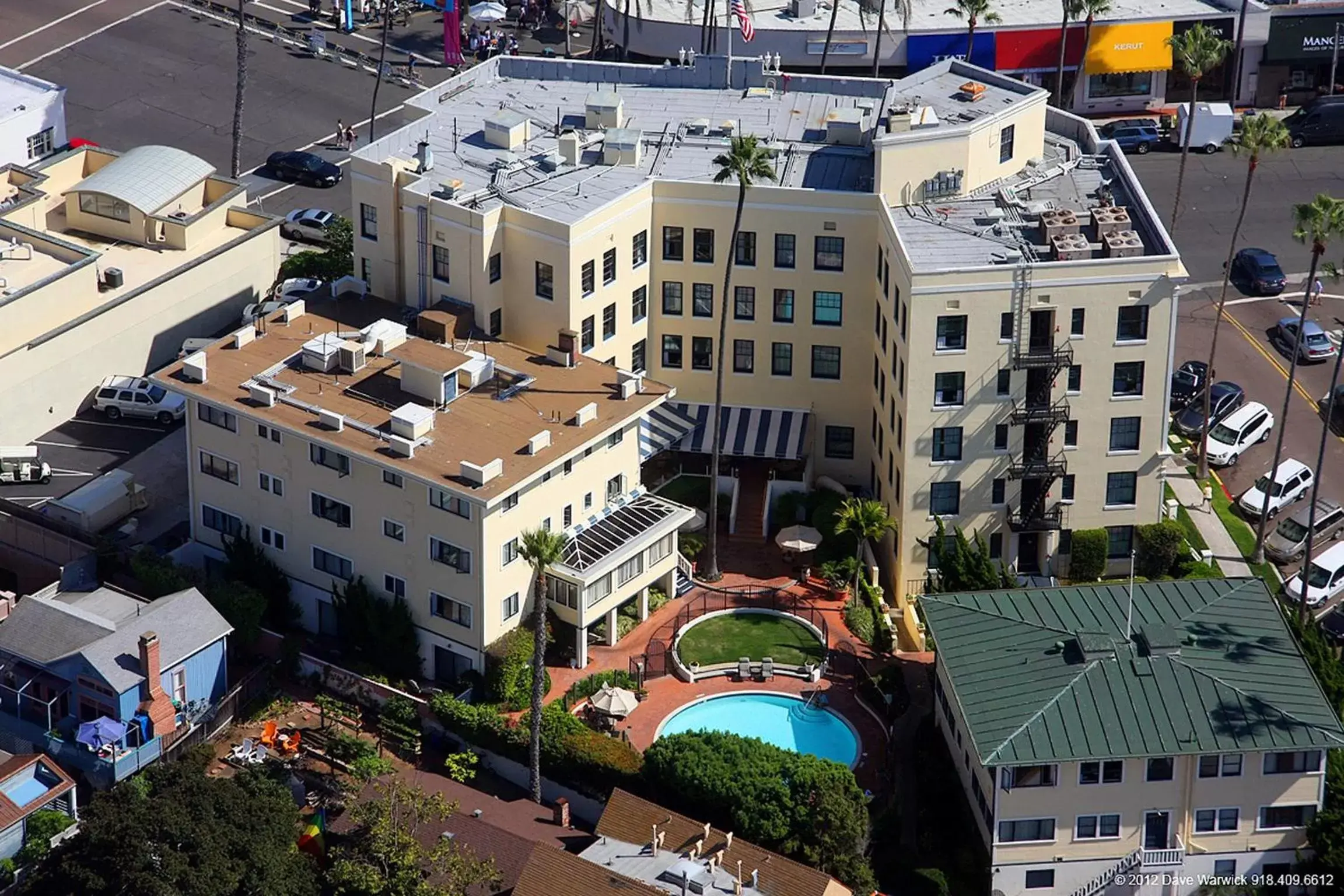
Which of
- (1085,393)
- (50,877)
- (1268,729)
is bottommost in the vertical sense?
(50,877)

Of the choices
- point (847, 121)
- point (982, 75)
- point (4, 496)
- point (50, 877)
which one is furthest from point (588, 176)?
point (50, 877)

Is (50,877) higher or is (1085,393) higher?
(1085,393)

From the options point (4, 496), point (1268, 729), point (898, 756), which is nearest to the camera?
point (1268, 729)

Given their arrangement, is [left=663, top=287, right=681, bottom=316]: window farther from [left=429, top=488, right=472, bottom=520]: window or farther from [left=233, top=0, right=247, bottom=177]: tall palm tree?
[left=233, top=0, right=247, bottom=177]: tall palm tree

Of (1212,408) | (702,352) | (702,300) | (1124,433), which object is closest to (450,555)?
(702,352)

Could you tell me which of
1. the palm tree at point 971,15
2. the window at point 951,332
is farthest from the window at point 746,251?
the palm tree at point 971,15

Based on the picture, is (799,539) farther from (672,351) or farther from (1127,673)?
(1127,673)

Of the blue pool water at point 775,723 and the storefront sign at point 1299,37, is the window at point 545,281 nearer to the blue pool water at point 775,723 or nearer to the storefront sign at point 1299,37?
the blue pool water at point 775,723

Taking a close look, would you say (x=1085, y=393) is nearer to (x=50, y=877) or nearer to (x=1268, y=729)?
(x=1268, y=729)
